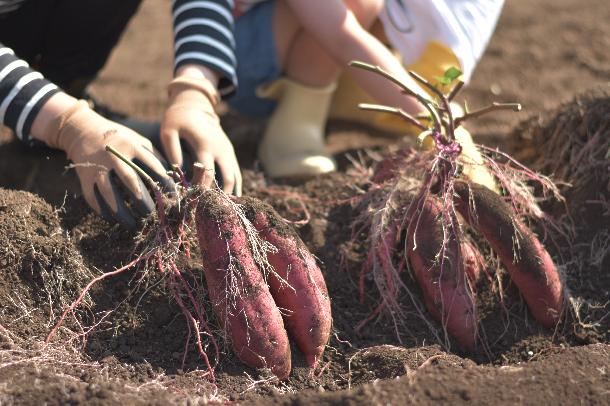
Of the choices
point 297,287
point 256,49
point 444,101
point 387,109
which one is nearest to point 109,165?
point 297,287

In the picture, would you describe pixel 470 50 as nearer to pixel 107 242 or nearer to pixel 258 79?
pixel 258 79

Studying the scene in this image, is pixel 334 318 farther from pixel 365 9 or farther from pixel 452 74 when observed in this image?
pixel 365 9

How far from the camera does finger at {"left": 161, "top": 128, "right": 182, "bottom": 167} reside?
5.29 feet

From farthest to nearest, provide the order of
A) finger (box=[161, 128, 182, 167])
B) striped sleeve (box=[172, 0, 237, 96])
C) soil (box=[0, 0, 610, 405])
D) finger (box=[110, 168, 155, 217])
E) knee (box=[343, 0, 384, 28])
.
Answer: knee (box=[343, 0, 384, 28])
striped sleeve (box=[172, 0, 237, 96])
finger (box=[161, 128, 182, 167])
finger (box=[110, 168, 155, 217])
soil (box=[0, 0, 610, 405])

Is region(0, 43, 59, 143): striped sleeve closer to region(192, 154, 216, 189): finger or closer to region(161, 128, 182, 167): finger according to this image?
region(161, 128, 182, 167): finger

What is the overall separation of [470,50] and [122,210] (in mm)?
1105

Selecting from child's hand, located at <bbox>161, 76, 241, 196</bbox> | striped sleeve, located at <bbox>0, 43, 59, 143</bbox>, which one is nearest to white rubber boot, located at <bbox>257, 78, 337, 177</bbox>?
child's hand, located at <bbox>161, 76, 241, 196</bbox>

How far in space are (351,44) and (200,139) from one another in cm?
52

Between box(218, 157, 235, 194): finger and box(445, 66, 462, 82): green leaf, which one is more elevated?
box(445, 66, 462, 82): green leaf

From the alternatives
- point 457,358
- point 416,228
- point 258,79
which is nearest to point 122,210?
point 416,228

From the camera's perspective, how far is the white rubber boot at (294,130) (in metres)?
2.08

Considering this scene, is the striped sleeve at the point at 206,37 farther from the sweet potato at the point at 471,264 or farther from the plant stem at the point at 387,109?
the sweet potato at the point at 471,264

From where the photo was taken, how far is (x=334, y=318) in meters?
1.54

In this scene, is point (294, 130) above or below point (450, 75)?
below
